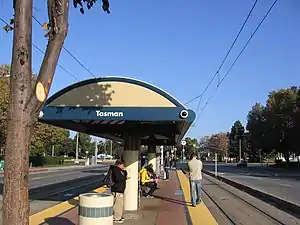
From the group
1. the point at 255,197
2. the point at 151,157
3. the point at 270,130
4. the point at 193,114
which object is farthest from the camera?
the point at 270,130

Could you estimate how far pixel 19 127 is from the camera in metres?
4.72

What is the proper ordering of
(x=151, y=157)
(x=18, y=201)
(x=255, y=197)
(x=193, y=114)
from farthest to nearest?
(x=151, y=157), (x=255, y=197), (x=193, y=114), (x=18, y=201)

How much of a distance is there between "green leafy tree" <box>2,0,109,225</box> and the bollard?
197 centimetres

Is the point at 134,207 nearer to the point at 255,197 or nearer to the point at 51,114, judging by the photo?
the point at 51,114

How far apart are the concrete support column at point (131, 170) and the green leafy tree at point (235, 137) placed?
133 metres

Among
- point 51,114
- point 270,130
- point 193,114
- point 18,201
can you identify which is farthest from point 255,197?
point 270,130

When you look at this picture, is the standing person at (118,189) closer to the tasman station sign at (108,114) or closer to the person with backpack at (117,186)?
the person with backpack at (117,186)

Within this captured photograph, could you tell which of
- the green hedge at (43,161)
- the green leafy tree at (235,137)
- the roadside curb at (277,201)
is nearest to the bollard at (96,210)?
the roadside curb at (277,201)

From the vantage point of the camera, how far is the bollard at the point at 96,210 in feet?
21.8

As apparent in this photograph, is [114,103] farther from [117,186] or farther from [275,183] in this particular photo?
[275,183]

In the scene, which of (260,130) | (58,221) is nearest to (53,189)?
(58,221)

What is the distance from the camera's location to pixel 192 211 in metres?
12.4

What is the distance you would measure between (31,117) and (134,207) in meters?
7.49

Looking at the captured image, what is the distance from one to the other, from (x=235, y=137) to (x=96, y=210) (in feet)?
474
